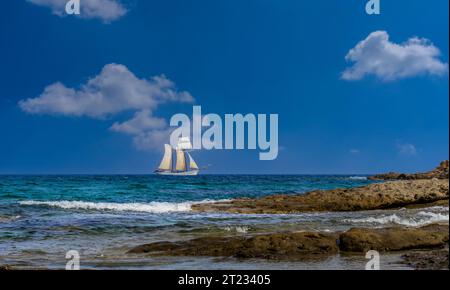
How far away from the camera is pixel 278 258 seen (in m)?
13.3

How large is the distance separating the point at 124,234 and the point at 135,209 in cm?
1497

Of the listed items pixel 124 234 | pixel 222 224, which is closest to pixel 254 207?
pixel 222 224

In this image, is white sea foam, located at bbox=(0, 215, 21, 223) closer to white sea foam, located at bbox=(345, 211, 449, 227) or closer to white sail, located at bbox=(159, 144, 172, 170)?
white sea foam, located at bbox=(345, 211, 449, 227)

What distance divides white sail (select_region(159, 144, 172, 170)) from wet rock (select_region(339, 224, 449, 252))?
5459 inches

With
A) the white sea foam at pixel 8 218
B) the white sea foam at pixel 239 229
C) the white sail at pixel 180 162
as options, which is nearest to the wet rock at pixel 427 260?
the white sea foam at pixel 239 229

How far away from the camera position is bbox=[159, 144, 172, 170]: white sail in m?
152

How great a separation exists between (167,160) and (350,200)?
126 metres

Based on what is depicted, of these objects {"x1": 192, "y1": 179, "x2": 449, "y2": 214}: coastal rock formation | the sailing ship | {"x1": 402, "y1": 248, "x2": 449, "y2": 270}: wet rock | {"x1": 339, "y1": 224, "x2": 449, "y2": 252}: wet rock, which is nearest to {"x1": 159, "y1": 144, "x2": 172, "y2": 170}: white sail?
the sailing ship

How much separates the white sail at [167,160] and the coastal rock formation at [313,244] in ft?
452

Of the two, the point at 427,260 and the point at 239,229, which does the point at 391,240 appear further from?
the point at 239,229

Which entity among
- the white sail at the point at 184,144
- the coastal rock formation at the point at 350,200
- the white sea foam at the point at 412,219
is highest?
the white sail at the point at 184,144

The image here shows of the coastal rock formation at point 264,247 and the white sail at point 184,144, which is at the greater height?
the white sail at point 184,144

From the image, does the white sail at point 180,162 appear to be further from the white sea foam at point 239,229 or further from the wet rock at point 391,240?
the wet rock at point 391,240

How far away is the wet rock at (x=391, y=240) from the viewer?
14.0 meters
